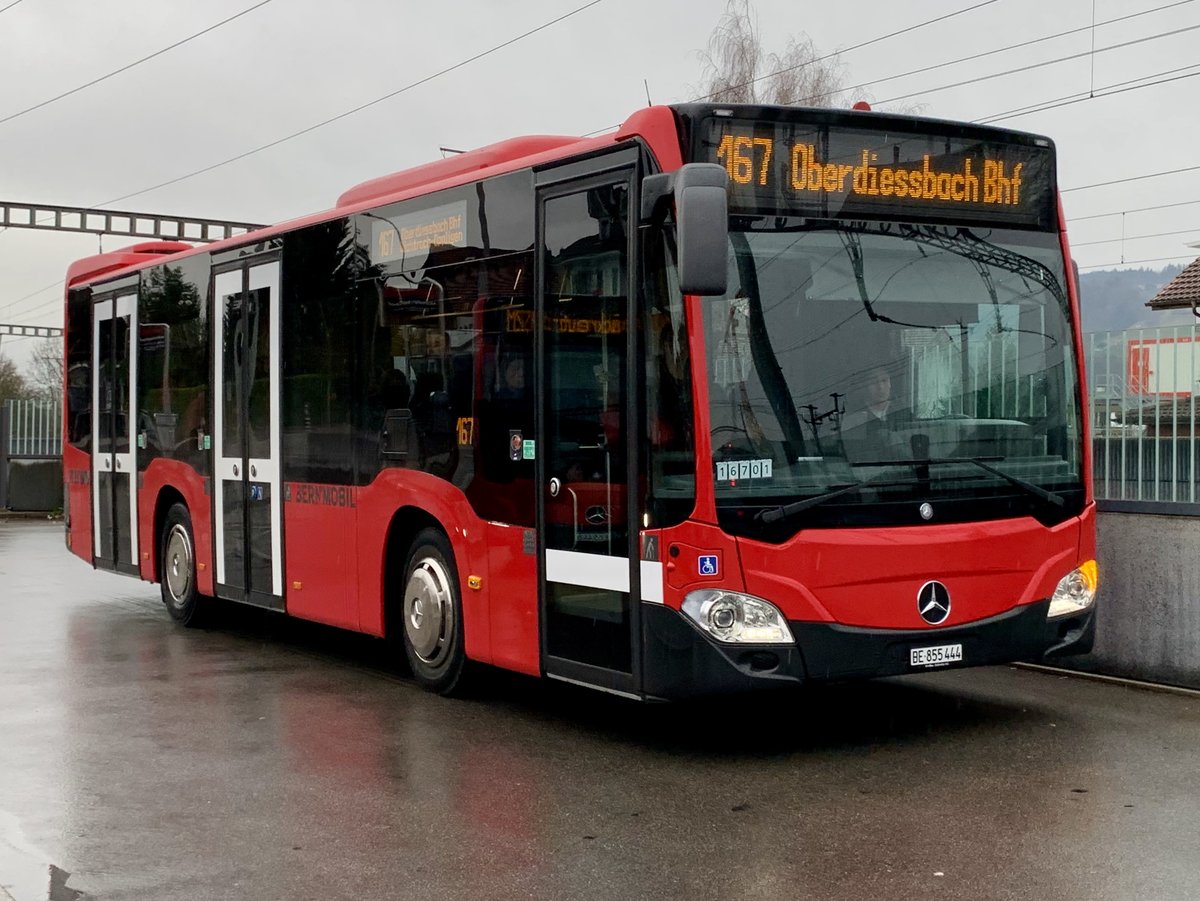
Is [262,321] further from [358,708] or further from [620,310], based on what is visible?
[620,310]

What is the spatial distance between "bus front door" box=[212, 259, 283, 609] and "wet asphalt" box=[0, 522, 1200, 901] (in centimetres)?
116

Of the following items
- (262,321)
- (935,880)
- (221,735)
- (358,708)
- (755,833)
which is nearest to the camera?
(935,880)

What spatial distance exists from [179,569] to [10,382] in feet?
286

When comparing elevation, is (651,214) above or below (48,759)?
above

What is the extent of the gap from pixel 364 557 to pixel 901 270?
4.17 metres

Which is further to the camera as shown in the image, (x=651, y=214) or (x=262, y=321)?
(x=262, y=321)

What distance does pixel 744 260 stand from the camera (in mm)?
7566

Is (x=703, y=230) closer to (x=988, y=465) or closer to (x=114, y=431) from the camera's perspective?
(x=988, y=465)

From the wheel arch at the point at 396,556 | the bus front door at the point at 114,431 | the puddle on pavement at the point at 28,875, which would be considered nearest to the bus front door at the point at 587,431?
the wheel arch at the point at 396,556

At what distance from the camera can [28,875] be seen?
605cm

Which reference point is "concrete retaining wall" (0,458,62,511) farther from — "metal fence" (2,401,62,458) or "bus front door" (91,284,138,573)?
"bus front door" (91,284,138,573)

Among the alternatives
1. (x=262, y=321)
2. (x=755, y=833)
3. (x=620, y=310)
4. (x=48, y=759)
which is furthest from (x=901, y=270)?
(x=262, y=321)

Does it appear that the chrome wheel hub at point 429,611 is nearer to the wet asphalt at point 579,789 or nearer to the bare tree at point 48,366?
the wet asphalt at point 579,789

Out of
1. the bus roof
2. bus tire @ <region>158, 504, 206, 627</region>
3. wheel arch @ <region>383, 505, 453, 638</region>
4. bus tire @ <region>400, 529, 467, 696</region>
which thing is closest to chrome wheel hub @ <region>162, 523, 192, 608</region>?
bus tire @ <region>158, 504, 206, 627</region>
